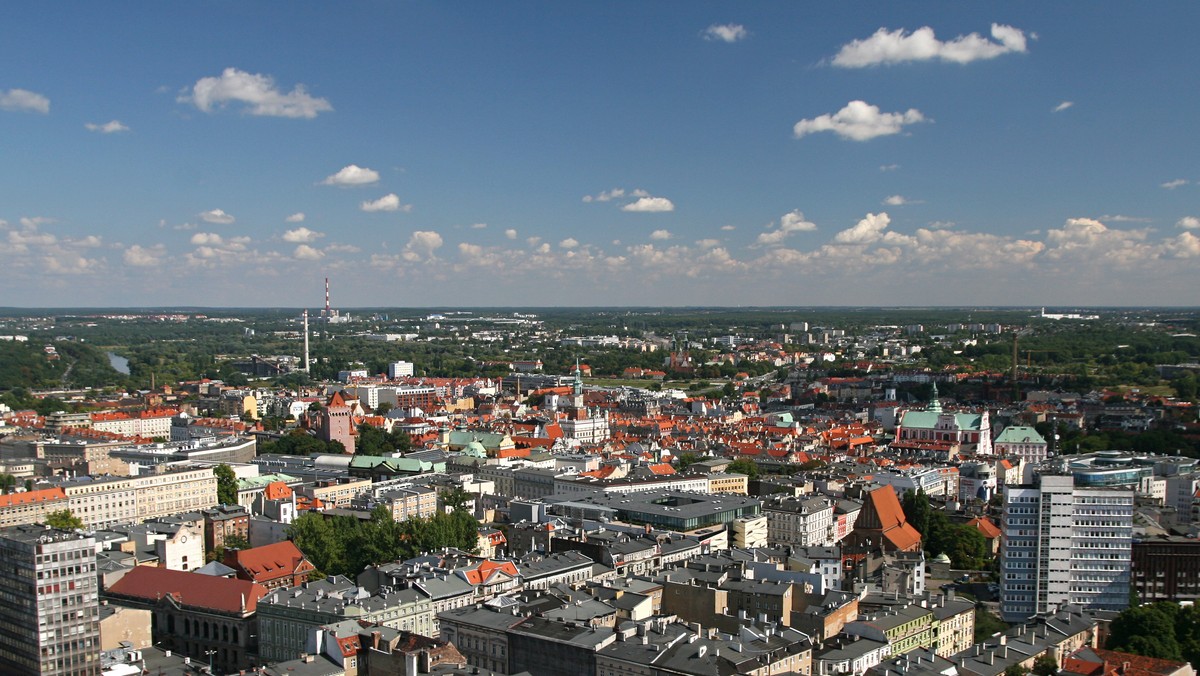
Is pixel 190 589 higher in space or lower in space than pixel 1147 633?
higher

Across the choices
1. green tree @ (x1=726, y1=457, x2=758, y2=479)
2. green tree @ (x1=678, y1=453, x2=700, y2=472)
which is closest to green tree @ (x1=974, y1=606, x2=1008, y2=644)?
green tree @ (x1=726, y1=457, x2=758, y2=479)

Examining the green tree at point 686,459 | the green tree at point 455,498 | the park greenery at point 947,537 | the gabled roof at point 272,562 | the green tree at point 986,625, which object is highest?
the gabled roof at point 272,562

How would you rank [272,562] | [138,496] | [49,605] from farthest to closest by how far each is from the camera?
[138,496], [272,562], [49,605]

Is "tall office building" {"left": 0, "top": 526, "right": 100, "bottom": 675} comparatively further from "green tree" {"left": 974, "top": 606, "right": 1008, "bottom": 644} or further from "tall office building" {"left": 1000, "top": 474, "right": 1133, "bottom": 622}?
"tall office building" {"left": 1000, "top": 474, "right": 1133, "bottom": 622}

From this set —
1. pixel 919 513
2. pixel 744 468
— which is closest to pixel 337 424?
pixel 744 468

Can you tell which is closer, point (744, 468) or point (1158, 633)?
point (1158, 633)

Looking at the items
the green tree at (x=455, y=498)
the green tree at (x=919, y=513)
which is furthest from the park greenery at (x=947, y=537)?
the green tree at (x=455, y=498)

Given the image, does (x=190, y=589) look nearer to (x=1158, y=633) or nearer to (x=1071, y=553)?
(x=1158, y=633)

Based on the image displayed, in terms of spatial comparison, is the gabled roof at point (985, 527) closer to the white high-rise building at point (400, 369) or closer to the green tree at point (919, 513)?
the green tree at point (919, 513)
